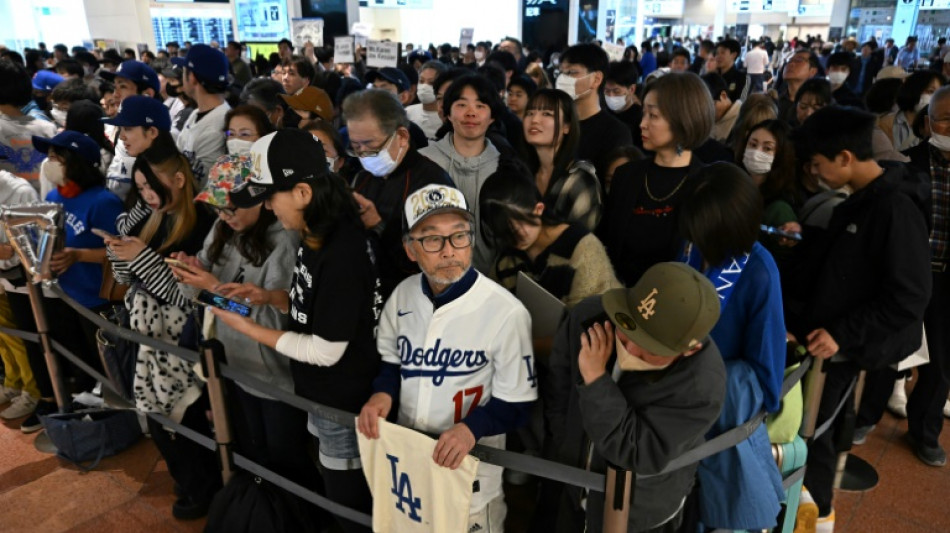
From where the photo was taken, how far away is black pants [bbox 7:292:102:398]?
13.4 ft

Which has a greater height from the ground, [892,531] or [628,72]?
[628,72]

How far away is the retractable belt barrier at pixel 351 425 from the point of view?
2043mm

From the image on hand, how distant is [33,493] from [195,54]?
3.25 metres

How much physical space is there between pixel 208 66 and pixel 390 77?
244 centimetres

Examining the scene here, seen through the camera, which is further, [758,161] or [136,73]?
[136,73]

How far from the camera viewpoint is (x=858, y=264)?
106 inches

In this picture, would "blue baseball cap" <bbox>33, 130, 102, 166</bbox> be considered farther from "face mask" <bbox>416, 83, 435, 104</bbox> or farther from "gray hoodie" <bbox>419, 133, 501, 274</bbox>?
"face mask" <bbox>416, 83, 435, 104</bbox>

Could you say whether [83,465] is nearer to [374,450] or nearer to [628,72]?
[374,450]

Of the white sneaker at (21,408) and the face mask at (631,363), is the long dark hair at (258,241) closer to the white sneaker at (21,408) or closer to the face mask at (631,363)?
the face mask at (631,363)

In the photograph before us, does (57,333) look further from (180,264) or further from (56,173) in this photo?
(180,264)

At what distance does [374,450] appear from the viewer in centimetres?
237

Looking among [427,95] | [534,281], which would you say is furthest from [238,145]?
[427,95]

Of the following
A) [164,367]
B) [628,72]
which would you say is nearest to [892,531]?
[164,367]

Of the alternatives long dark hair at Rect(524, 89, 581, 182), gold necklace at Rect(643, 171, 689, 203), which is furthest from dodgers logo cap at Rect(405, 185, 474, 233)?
long dark hair at Rect(524, 89, 581, 182)
